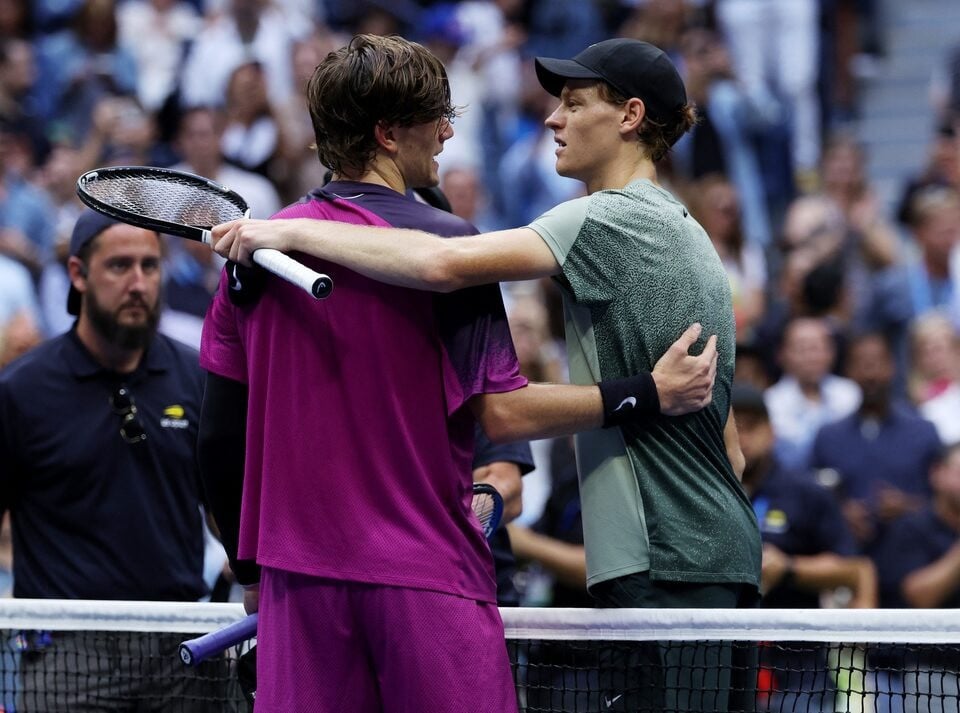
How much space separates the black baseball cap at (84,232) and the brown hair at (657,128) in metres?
2.11

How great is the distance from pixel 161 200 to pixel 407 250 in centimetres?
102

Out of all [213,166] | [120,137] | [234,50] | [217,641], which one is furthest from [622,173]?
[234,50]

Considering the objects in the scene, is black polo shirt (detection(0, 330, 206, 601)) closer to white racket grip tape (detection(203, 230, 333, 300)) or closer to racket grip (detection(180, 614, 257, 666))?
racket grip (detection(180, 614, 257, 666))

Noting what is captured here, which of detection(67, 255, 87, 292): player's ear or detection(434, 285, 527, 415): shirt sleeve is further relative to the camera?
detection(67, 255, 87, 292): player's ear

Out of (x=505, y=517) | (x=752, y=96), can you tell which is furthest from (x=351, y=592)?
(x=752, y=96)

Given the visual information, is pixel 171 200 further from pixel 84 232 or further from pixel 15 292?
pixel 15 292

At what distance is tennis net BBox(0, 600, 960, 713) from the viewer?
3.71 m

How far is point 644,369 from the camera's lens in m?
3.65

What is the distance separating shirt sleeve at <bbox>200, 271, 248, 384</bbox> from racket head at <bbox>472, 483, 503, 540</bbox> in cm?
84

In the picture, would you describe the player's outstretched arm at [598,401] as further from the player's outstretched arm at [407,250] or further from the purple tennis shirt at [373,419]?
the player's outstretched arm at [407,250]

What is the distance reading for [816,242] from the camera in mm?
10508

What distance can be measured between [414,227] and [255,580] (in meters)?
1.00

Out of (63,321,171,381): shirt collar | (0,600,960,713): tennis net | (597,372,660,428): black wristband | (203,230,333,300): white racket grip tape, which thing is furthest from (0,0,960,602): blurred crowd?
(203,230,333,300): white racket grip tape

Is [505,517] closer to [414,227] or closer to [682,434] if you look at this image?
[682,434]
